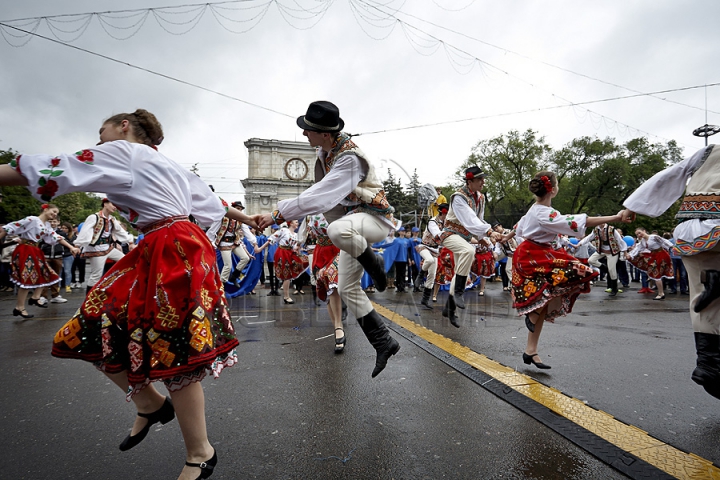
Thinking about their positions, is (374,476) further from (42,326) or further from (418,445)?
(42,326)

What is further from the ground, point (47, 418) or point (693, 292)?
point (693, 292)

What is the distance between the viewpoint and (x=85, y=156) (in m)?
1.85

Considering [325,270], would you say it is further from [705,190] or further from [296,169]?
[296,169]

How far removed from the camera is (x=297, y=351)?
4602 mm

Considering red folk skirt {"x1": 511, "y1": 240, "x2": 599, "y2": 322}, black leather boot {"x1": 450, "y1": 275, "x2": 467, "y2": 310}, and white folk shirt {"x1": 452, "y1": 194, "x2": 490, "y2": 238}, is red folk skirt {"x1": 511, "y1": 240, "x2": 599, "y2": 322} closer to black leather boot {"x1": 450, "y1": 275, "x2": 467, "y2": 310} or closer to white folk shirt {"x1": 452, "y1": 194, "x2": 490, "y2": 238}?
white folk shirt {"x1": 452, "y1": 194, "x2": 490, "y2": 238}

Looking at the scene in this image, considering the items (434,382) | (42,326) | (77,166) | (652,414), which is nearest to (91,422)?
(77,166)

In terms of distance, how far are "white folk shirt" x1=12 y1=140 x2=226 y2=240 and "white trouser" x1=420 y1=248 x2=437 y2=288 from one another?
22.1ft

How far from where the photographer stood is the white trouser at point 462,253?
5.79 m

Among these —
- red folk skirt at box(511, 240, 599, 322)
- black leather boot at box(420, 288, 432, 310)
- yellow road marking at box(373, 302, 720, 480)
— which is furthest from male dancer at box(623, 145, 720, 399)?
black leather boot at box(420, 288, 432, 310)

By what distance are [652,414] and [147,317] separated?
10.0 feet

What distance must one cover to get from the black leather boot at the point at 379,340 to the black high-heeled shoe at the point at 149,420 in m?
1.37

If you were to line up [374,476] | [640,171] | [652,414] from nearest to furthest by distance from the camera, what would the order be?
[374,476] < [652,414] < [640,171]

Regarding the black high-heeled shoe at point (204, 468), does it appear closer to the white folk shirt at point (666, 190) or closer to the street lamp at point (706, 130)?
the white folk shirt at point (666, 190)

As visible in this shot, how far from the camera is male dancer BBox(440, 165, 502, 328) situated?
545 centimetres
